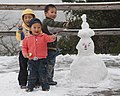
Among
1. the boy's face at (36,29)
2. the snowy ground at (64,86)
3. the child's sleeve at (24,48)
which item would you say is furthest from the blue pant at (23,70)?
the boy's face at (36,29)

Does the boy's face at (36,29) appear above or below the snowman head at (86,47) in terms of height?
above

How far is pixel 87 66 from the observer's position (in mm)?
6152

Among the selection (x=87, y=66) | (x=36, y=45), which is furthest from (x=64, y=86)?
(x=36, y=45)

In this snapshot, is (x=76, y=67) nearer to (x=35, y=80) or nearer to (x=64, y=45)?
(x=35, y=80)

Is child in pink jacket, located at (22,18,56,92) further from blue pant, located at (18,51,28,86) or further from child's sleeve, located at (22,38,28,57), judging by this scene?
blue pant, located at (18,51,28,86)

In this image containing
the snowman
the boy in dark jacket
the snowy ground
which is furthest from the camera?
the snowman

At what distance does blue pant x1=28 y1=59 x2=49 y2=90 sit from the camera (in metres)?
5.66

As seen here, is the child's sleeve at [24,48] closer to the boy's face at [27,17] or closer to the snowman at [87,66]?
the boy's face at [27,17]

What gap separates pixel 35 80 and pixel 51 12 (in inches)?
38.2

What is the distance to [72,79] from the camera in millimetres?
6285

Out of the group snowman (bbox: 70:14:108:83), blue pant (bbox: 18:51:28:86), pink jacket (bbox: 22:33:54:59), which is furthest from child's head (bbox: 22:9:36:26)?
snowman (bbox: 70:14:108:83)

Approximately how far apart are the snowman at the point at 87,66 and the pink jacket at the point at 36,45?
2.48ft

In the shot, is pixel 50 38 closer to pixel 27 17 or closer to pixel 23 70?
pixel 27 17

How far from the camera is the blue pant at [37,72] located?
5664mm
